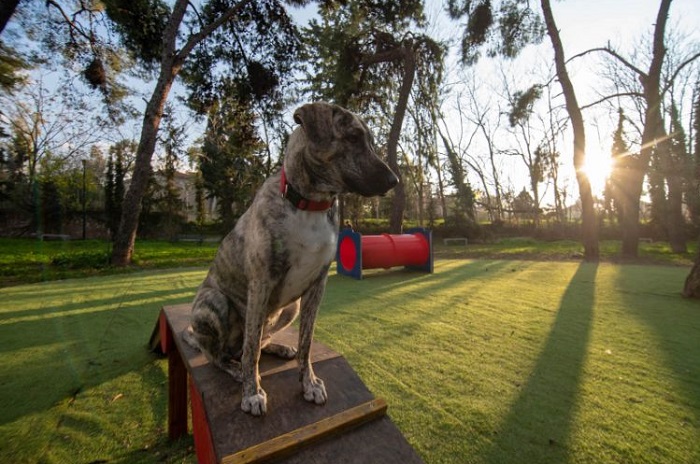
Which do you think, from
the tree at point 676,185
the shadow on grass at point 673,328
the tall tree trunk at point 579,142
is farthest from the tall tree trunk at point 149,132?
the tree at point 676,185

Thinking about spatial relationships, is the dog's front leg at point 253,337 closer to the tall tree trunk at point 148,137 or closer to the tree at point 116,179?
the tall tree trunk at point 148,137

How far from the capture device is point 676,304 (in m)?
4.89

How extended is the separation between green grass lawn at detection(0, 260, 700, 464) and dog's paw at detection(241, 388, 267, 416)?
832mm

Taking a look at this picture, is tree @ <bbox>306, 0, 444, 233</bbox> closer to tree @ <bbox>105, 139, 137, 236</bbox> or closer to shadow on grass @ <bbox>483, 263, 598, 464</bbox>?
shadow on grass @ <bbox>483, 263, 598, 464</bbox>

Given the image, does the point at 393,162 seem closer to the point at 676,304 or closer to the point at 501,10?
the point at 501,10

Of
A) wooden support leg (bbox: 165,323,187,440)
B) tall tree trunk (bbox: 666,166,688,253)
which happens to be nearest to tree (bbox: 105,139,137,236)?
wooden support leg (bbox: 165,323,187,440)

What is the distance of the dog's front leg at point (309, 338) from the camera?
5.50 feet

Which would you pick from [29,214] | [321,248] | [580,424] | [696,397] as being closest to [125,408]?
[321,248]

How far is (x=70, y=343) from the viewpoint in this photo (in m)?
3.56

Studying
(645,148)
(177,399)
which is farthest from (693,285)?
(645,148)

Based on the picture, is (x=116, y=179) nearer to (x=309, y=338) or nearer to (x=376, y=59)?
(x=376, y=59)

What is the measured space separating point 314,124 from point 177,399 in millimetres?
1979

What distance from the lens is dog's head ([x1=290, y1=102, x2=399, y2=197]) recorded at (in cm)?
155

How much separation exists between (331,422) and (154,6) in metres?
12.7
